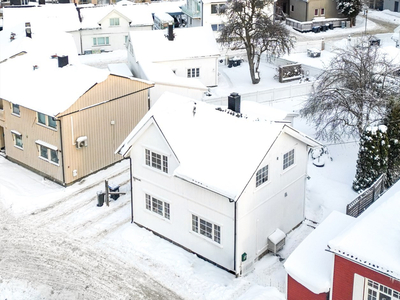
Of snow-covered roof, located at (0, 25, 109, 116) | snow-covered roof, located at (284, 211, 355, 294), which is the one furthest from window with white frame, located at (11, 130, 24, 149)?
snow-covered roof, located at (284, 211, 355, 294)

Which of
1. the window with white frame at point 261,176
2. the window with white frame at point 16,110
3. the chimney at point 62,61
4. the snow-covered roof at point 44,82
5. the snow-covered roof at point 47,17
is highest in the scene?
the snow-covered roof at point 47,17

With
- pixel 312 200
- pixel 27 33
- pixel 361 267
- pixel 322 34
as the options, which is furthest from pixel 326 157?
pixel 322 34

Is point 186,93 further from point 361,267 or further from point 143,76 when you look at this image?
point 361,267

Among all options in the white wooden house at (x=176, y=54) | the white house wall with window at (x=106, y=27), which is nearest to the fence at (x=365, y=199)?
the white wooden house at (x=176, y=54)

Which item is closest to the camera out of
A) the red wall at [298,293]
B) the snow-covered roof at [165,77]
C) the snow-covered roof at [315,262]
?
the snow-covered roof at [315,262]

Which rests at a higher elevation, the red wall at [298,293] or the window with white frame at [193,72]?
the window with white frame at [193,72]

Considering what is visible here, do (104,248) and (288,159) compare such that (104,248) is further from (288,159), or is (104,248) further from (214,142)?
(288,159)

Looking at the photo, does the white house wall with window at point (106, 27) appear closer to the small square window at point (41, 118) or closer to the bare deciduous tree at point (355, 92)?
the small square window at point (41, 118)

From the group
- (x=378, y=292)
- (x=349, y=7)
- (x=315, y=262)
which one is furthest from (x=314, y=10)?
(x=378, y=292)
